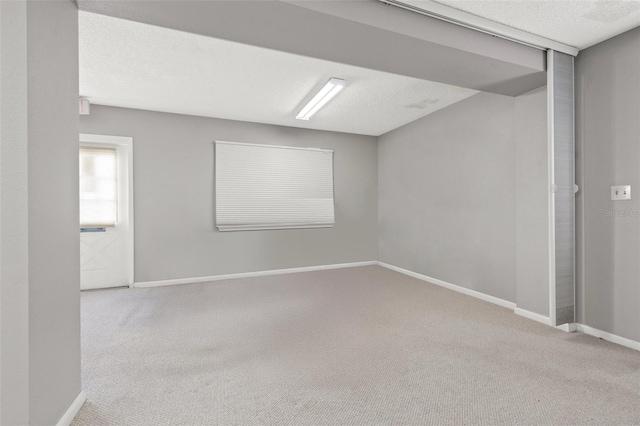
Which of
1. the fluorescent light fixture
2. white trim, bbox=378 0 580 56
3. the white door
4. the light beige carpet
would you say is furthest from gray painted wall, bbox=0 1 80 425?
the white door

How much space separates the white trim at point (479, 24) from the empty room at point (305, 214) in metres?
0.02

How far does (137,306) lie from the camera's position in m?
3.55

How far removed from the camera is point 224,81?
3.41m

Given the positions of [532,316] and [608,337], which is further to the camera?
[532,316]

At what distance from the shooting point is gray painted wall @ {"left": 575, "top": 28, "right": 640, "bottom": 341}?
2.39m

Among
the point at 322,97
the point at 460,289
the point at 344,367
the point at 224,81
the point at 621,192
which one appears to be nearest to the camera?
the point at 344,367

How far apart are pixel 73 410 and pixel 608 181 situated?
421cm

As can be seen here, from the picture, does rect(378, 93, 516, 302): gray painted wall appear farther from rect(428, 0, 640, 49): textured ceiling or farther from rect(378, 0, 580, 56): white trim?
rect(428, 0, 640, 49): textured ceiling

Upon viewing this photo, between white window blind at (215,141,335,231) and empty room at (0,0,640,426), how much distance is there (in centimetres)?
4

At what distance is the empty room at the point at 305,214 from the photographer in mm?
1534

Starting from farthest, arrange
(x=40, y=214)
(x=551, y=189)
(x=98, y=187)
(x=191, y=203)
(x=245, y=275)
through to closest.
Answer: (x=245, y=275) → (x=191, y=203) → (x=98, y=187) → (x=551, y=189) → (x=40, y=214)

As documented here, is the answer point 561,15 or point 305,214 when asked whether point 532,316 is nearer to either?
point 561,15

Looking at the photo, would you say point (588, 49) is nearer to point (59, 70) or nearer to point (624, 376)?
point (624, 376)
